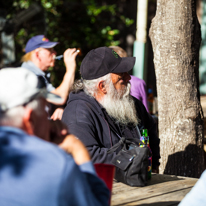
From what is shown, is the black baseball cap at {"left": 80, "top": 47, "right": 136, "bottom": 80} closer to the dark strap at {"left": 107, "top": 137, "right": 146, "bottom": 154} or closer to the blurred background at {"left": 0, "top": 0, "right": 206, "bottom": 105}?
the dark strap at {"left": 107, "top": 137, "right": 146, "bottom": 154}

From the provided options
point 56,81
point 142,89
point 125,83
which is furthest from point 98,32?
point 125,83

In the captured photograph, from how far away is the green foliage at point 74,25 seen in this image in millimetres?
8797

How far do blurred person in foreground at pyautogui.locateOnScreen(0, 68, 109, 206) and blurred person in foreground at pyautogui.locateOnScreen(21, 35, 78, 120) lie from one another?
238 cm

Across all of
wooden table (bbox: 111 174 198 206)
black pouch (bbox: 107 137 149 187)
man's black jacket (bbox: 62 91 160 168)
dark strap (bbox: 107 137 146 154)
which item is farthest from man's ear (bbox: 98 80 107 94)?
wooden table (bbox: 111 174 198 206)

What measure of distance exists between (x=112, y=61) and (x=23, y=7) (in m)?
6.23

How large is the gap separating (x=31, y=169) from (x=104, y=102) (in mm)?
1673

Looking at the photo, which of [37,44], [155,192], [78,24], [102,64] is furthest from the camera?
[78,24]

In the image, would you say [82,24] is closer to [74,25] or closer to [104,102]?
→ [74,25]

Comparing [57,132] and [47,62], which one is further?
[47,62]

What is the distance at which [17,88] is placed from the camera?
1350 millimetres

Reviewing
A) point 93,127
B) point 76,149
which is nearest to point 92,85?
point 93,127

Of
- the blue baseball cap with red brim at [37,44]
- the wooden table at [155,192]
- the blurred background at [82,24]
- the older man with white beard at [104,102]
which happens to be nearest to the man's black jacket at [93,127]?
the older man with white beard at [104,102]

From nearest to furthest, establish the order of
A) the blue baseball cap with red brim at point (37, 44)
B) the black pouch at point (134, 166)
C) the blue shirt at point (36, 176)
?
the blue shirt at point (36, 176)
the black pouch at point (134, 166)
the blue baseball cap with red brim at point (37, 44)

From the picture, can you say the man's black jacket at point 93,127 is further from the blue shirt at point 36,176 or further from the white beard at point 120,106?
the blue shirt at point 36,176
